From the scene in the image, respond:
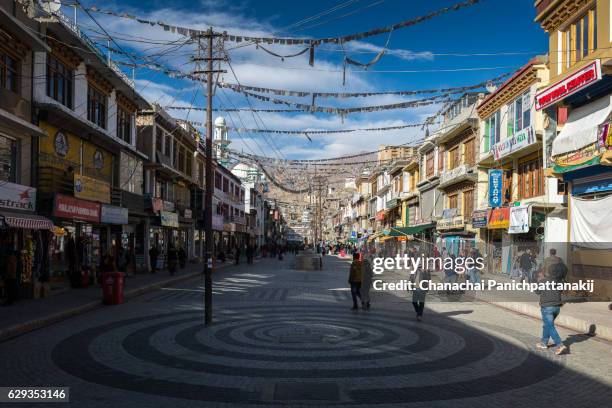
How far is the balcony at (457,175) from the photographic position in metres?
33.5

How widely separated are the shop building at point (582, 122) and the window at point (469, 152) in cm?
1296

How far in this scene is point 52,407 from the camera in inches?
263

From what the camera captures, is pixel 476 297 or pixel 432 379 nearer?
pixel 432 379

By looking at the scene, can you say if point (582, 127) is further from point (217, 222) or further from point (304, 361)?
point (217, 222)

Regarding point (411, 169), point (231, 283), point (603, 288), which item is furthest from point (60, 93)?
point (411, 169)

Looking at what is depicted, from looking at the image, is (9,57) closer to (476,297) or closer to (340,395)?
(340,395)

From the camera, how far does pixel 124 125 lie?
30625 mm

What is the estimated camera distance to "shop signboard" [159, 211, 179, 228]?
35.9 m

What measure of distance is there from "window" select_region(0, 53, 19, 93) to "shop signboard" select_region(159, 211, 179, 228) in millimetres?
17396

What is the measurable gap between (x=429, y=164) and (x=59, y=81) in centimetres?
3097

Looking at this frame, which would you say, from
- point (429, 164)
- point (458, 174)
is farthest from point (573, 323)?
point (429, 164)

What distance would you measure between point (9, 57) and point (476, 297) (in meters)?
18.9

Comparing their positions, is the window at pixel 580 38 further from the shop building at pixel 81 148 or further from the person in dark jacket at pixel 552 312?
the shop building at pixel 81 148

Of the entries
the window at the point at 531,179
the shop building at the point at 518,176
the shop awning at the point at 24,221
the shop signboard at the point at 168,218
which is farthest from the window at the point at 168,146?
the window at the point at 531,179
